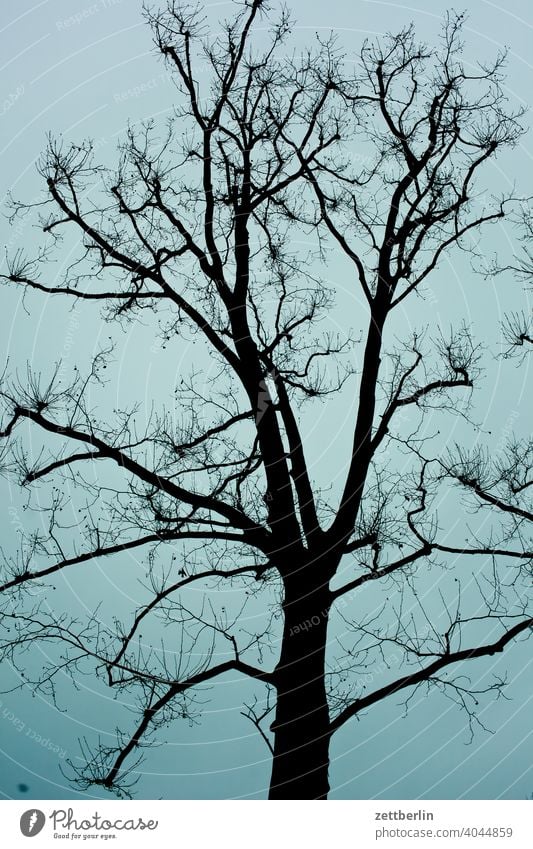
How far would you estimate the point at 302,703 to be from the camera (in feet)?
30.3

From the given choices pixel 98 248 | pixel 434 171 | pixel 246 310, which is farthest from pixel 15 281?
pixel 434 171

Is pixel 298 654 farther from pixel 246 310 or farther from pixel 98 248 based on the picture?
pixel 98 248

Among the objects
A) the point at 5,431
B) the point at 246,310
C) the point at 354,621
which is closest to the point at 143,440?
the point at 5,431

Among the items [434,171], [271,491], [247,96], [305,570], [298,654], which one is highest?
[247,96]

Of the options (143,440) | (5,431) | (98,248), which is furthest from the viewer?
(98,248)

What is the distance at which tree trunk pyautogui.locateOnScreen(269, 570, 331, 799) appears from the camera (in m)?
8.93

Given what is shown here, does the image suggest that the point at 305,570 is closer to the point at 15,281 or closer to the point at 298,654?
the point at 298,654

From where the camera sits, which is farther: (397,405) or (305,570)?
(397,405)

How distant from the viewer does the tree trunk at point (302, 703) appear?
8.93m

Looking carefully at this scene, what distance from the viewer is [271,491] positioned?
33.4ft
